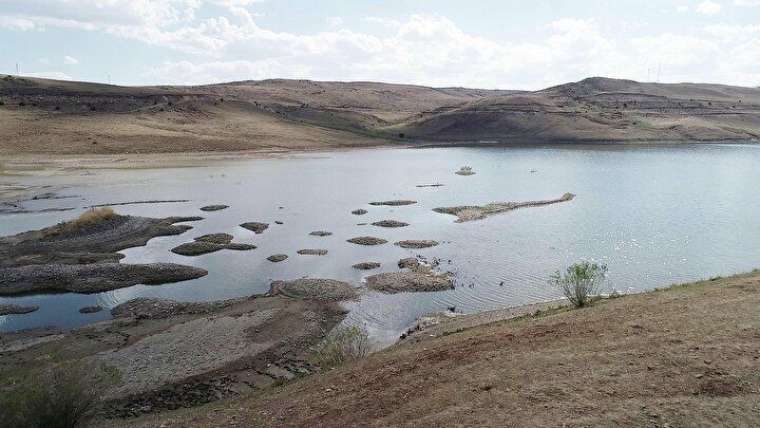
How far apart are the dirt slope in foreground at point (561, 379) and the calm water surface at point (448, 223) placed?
7370 millimetres

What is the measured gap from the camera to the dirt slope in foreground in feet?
32.7

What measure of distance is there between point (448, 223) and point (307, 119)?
89492 mm

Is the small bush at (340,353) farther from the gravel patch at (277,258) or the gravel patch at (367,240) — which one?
the gravel patch at (367,240)

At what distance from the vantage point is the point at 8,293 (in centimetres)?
2597

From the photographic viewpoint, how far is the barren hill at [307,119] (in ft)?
285

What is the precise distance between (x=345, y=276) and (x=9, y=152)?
65.7m

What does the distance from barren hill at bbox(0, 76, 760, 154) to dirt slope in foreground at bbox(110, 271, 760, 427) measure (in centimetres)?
7758

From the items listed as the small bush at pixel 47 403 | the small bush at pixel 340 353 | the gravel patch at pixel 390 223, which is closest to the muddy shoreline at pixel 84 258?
the gravel patch at pixel 390 223

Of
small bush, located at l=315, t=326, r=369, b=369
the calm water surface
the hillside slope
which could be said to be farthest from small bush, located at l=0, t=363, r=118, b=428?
the hillside slope

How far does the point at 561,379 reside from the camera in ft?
37.0

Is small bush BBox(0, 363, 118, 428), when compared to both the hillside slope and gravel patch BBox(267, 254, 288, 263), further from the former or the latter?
the hillside slope

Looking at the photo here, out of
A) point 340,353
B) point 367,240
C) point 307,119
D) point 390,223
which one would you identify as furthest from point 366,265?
point 307,119

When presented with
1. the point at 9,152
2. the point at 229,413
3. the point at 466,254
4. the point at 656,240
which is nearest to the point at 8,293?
the point at 229,413

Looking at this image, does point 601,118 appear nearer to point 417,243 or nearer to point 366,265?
point 417,243
